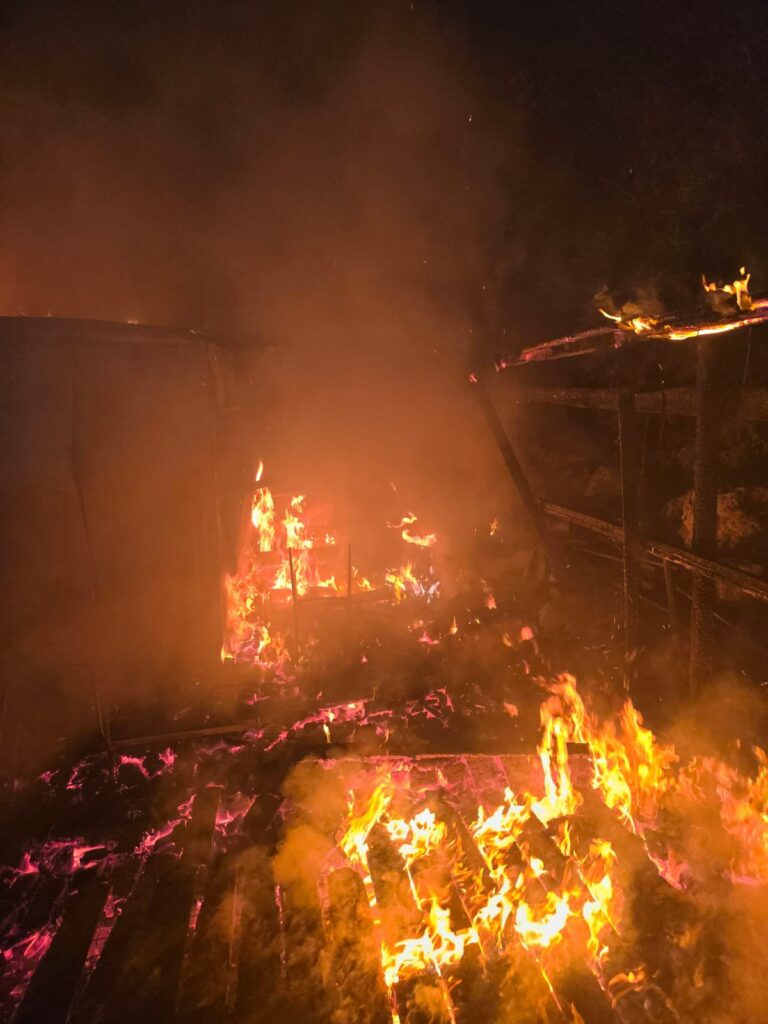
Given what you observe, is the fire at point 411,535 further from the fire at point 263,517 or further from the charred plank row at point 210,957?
the charred plank row at point 210,957

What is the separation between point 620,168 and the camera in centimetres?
1098

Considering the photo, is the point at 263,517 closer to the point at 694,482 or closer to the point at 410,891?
the point at 410,891

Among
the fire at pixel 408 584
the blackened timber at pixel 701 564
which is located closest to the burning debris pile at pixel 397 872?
the blackened timber at pixel 701 564

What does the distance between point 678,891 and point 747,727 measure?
2.10 metres

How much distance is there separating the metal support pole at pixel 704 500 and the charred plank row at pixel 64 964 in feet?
19.3

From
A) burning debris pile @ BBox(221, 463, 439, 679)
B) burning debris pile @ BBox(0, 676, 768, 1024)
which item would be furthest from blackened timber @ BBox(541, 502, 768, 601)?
burning debris pile @ BBox(221, 463, 439, 679)

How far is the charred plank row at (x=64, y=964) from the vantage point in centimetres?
346

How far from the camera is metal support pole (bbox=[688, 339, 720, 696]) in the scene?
13.7 feet

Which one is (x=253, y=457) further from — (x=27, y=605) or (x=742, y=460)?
(x=742, y=460)

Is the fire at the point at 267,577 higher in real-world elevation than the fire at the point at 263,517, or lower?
lower

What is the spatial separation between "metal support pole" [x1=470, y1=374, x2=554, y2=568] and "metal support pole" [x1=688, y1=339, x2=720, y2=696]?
3.02 meters

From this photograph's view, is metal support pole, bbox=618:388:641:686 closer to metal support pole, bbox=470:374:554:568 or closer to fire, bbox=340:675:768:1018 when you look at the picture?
fire, bbox=340:675:768:1018

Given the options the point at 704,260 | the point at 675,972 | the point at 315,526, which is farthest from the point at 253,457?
the point at 704,260

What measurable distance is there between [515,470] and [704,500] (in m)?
3.30
